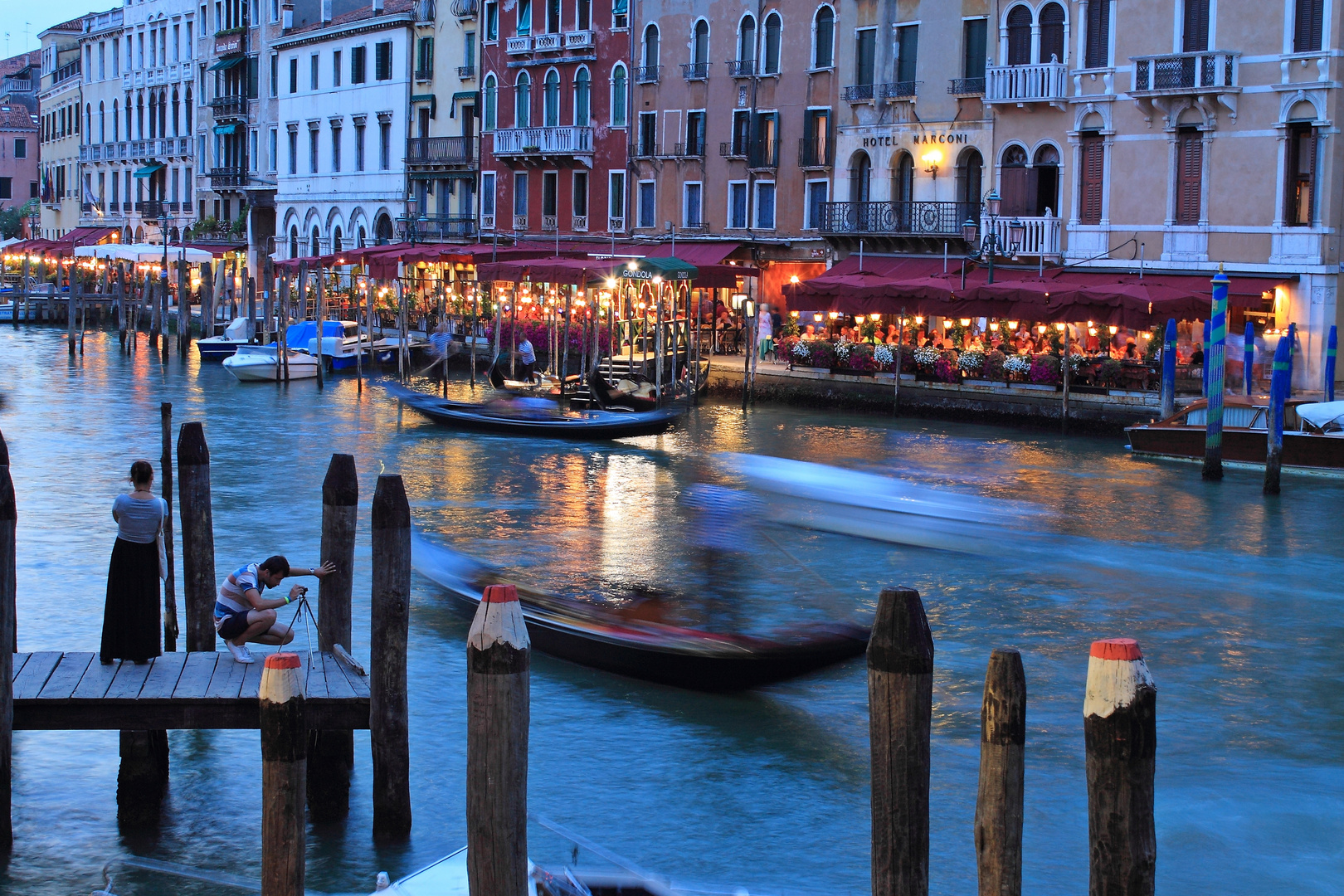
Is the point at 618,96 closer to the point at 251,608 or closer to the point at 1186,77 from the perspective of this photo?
the point at 1186,77

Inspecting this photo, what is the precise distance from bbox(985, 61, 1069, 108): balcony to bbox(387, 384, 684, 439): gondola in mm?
9209

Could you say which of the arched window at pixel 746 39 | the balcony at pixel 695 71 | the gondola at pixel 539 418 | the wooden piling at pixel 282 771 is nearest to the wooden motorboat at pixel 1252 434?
the gondola at pixel 539 418

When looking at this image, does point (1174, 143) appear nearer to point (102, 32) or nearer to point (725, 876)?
point (725, 876)

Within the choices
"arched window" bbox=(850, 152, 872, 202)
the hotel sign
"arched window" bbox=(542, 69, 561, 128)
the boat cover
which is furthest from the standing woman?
"arched window" bbox=(542, 69, 561, 128)

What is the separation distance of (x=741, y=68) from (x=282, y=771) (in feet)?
107

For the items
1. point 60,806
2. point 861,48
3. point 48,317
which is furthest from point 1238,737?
point 48,317

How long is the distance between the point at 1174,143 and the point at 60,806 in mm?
23220

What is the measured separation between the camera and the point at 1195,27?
26812mm

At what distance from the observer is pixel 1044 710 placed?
10750 millimetres

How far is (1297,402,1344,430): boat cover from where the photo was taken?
69.9ft

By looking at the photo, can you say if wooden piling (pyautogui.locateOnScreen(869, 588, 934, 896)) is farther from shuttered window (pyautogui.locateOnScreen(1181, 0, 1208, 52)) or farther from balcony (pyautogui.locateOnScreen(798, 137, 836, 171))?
balcony (pyautogui.locateOnScreen(798, 137, 836, 171))

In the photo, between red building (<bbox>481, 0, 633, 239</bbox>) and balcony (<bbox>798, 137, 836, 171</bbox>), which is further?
red building (<bbox>481, 0, 633, 239</bbox>)

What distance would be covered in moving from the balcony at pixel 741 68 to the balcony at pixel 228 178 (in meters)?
23.9

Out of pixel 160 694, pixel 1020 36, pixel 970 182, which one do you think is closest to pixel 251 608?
pixel 160 694
